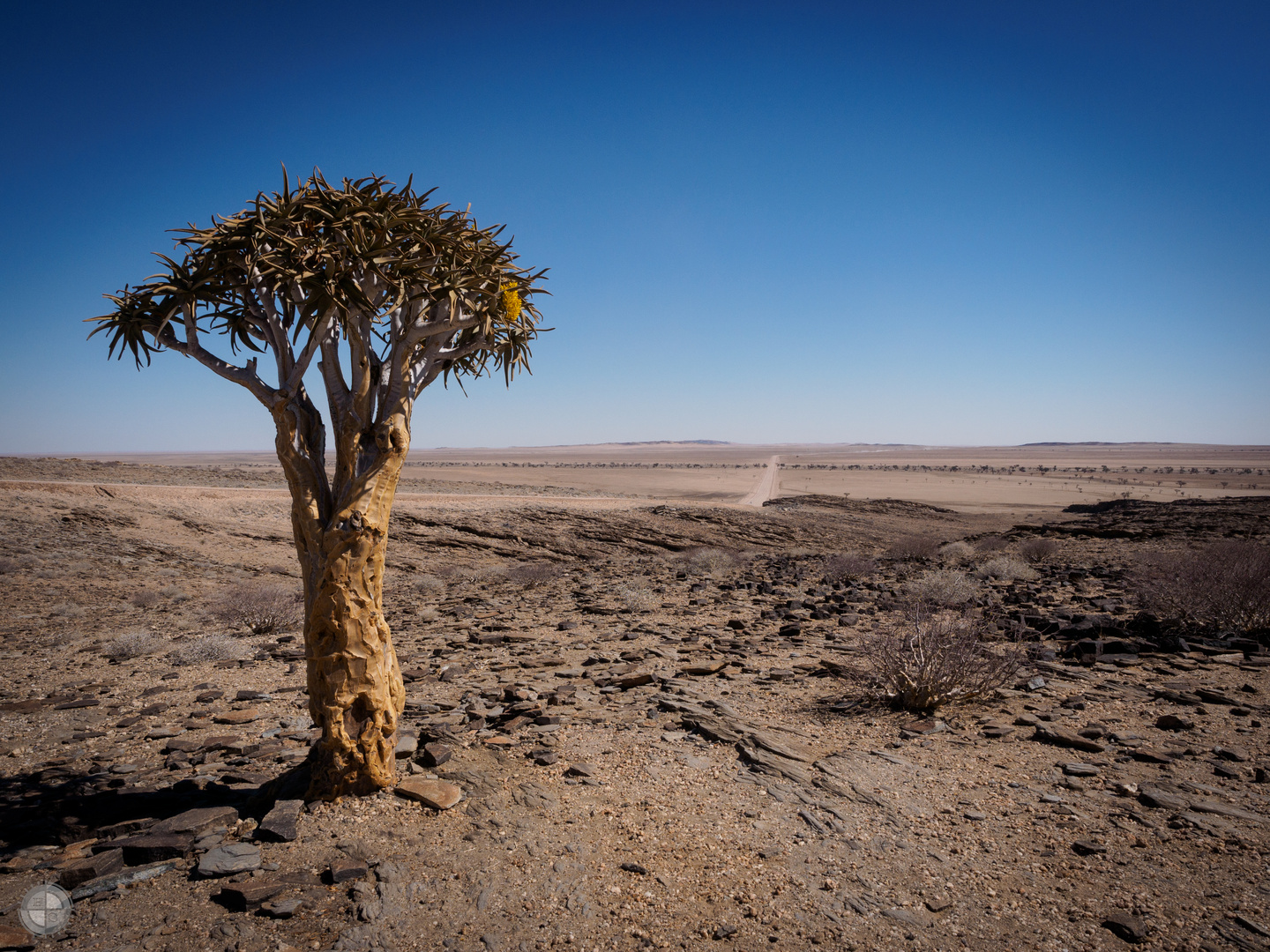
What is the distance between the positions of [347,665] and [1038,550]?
19628 mm

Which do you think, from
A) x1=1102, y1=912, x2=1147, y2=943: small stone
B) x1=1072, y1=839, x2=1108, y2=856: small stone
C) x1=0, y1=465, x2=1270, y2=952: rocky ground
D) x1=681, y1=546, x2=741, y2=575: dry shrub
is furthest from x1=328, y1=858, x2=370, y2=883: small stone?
x1=681, y1=546, x2=741, y2=575: dry shrub

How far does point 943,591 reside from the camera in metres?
12.0

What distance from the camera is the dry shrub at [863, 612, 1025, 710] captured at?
6.51 m

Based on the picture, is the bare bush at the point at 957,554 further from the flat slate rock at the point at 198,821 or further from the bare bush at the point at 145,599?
the bare bush at the point at 145,599

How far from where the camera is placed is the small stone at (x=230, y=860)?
12.1ft

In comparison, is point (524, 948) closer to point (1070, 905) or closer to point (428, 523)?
point (1070, 905)

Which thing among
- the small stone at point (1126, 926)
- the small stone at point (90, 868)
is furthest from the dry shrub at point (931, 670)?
the small stone at point (90, 868)

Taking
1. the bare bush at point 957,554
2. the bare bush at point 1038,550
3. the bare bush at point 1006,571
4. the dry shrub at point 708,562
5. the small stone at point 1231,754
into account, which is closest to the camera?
the small stone at point 1231,754

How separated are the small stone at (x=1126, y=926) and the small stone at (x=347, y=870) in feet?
13.5

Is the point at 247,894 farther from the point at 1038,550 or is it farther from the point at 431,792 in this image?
the point at 1038,550

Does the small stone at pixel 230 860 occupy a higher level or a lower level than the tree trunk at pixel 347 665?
lower

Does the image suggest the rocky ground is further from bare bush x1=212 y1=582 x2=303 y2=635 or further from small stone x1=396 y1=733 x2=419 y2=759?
bare bush x1=212 y1=582 x2=303 y2=635

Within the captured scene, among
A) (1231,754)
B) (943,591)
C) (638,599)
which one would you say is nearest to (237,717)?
(638,599)

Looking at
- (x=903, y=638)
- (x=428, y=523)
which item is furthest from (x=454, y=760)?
(x=428, y=523)
